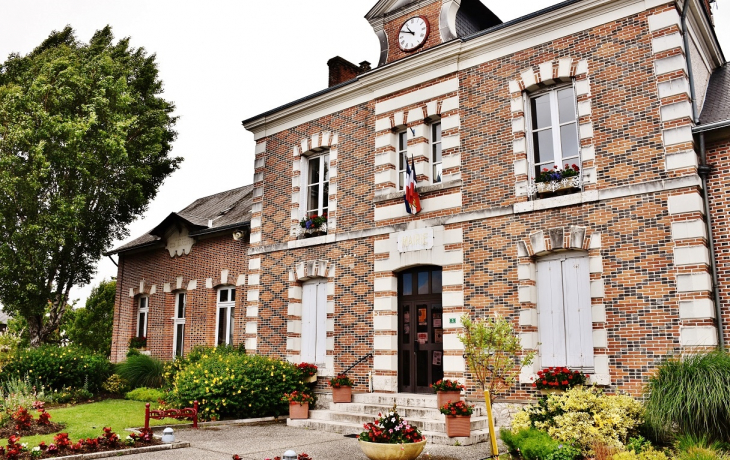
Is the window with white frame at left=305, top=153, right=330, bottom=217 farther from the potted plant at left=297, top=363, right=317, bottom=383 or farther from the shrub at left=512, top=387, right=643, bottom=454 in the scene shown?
the shrub at left=512, top=387, right=643, bottom=454

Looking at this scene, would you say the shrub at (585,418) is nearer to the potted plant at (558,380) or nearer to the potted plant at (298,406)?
the potted plant at (558,380)

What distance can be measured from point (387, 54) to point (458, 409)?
27.8 ft

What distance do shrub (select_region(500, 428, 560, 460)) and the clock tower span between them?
8413mm

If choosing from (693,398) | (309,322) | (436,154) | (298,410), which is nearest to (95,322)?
(309,322)

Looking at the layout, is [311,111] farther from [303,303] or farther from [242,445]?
[242,445]

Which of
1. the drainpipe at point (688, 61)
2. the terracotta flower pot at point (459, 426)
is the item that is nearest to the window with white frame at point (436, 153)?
the drainpipe at point (688, 61)

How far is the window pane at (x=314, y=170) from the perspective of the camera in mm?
15570

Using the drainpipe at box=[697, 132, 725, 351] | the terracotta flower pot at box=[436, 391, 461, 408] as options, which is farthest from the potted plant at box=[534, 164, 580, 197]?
the terracotta flower pot at box=[436, 391, 461, 408]

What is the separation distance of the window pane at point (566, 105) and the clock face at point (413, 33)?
144 inches

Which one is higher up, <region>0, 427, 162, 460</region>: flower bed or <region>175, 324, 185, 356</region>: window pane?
<region>175, 324, 185, 356</region>: window pane

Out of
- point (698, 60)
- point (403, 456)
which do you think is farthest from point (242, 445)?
point (698, 60)

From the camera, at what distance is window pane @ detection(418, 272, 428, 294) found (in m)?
12.6

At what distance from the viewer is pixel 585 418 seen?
804 cm

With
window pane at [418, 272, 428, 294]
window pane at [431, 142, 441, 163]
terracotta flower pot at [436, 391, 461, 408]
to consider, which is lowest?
terracotta flower pot at [436, 391, 461, 408]
